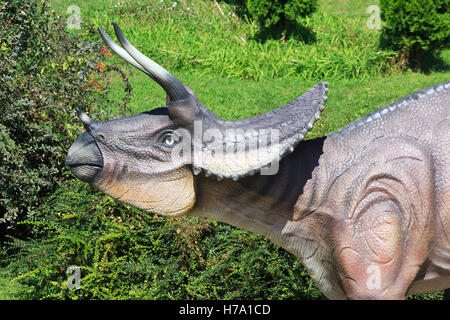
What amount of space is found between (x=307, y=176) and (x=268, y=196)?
0.19 meters

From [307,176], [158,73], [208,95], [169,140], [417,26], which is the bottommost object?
[307,176]

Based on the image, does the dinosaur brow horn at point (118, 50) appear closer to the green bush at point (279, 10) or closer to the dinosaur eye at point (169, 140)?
the dinosaur eye at point (169, 140)

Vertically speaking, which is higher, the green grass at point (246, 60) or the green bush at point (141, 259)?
the green grass at point (246, 60)

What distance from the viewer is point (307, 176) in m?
2.35

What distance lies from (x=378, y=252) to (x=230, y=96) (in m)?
5.85

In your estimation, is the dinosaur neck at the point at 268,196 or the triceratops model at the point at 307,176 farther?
the dinosaur neck at the point at 268,196

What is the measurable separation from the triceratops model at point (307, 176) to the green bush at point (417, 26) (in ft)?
21.6

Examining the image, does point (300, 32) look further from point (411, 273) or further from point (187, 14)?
point (411, 273)

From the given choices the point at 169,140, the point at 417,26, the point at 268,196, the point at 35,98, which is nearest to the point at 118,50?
the point at 169,140

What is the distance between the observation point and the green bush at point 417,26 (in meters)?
8.49

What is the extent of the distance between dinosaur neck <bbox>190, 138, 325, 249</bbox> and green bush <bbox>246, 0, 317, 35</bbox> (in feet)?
24.3

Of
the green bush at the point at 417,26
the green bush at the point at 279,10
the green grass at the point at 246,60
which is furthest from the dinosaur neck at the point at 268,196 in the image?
the green bush at the point at 279,10

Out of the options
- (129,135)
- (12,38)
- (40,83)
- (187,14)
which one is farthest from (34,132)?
(187,14)

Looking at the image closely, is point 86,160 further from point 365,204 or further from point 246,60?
point 246,60
